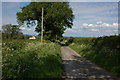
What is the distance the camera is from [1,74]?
516 centimetres

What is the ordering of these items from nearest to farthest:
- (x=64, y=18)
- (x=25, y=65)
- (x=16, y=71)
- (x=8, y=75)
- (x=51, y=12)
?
(x=8, y=75) → (x=16, y=71) → (x=25, y=65) → (x=51, y=12) → (x=64, y=18)

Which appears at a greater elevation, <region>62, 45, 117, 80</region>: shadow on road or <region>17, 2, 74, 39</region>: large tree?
<region>17, 2, 74, 39</region>: large tree

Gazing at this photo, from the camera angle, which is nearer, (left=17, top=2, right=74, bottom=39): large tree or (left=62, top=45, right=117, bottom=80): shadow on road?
(left=62, top=45, right=117, bottom=80): shadow on road

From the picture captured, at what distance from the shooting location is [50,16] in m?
34.7

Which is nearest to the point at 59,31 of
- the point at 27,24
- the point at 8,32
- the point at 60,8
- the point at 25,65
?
the point at 60,8

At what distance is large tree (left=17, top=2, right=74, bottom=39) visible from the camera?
35.1m

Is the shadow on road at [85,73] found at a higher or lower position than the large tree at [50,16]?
lower

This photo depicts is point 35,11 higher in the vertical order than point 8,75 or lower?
higher

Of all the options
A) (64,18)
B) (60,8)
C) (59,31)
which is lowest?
(59,31)

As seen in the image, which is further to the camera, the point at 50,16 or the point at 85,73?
the point at 50,16

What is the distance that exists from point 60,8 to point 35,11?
22.1ft

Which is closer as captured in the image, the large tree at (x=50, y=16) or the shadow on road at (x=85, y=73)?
the shadow on road at (x=85, y=73)

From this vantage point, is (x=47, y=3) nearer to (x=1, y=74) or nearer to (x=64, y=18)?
(x=64, y=18)

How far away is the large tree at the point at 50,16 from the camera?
3512 cm
